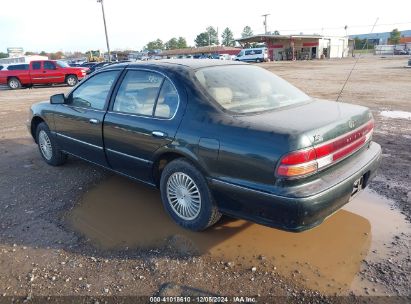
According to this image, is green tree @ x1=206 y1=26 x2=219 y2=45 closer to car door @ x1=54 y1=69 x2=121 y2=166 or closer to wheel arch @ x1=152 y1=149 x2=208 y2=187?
car door @ x1=54 y1=69 x2=121 y2=166

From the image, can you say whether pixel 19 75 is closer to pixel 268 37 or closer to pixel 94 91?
pixel 94 91

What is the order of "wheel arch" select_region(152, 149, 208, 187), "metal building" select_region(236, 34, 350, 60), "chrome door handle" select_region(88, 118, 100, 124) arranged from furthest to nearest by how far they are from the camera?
"metal building" select_region(236, 34, 350, 60)
"chrome door handle" select_region(88, 118, 100, 124)
"wheel arch" select_region(152, 149, 208, 187)

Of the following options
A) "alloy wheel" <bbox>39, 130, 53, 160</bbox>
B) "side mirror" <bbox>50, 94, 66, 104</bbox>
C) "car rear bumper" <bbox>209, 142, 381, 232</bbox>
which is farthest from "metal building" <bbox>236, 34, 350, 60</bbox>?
"car rear bumper" <bbox>209, 142, 381, 232</bbox>

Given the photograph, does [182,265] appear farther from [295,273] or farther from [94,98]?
[94,98]

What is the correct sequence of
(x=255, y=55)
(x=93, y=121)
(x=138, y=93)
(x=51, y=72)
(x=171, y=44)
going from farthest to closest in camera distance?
(x=171, y=44) < (x=255, y=55) < (x=51, y=72) < (x=93, y=121) < (x=138, y=93)

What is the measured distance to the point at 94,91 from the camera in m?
4.55

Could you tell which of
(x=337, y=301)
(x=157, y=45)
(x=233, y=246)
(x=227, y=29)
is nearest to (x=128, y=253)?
(x=233, y=246)

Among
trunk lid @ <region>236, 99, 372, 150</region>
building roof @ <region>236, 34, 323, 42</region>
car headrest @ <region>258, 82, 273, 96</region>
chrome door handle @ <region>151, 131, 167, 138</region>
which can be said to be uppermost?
building roof @ <region>236, 34, 323, 42</region>

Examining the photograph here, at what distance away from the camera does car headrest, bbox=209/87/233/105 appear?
3.34 m

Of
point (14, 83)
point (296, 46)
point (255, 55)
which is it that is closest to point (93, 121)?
point (14, 83)

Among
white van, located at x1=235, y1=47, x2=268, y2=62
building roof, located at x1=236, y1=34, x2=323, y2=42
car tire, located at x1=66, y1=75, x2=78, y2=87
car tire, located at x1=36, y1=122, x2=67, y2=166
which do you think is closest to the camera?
car tire, located at x1=36, y1=122, x2=67, y2=166

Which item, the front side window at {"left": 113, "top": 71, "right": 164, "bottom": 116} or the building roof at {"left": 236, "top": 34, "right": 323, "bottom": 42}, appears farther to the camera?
the building roof at {"left": 236, "top": 34, "right": 323, "bottom": 42}

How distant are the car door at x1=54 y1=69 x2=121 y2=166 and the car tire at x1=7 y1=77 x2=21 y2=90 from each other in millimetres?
18268

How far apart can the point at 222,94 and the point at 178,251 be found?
1.51m
